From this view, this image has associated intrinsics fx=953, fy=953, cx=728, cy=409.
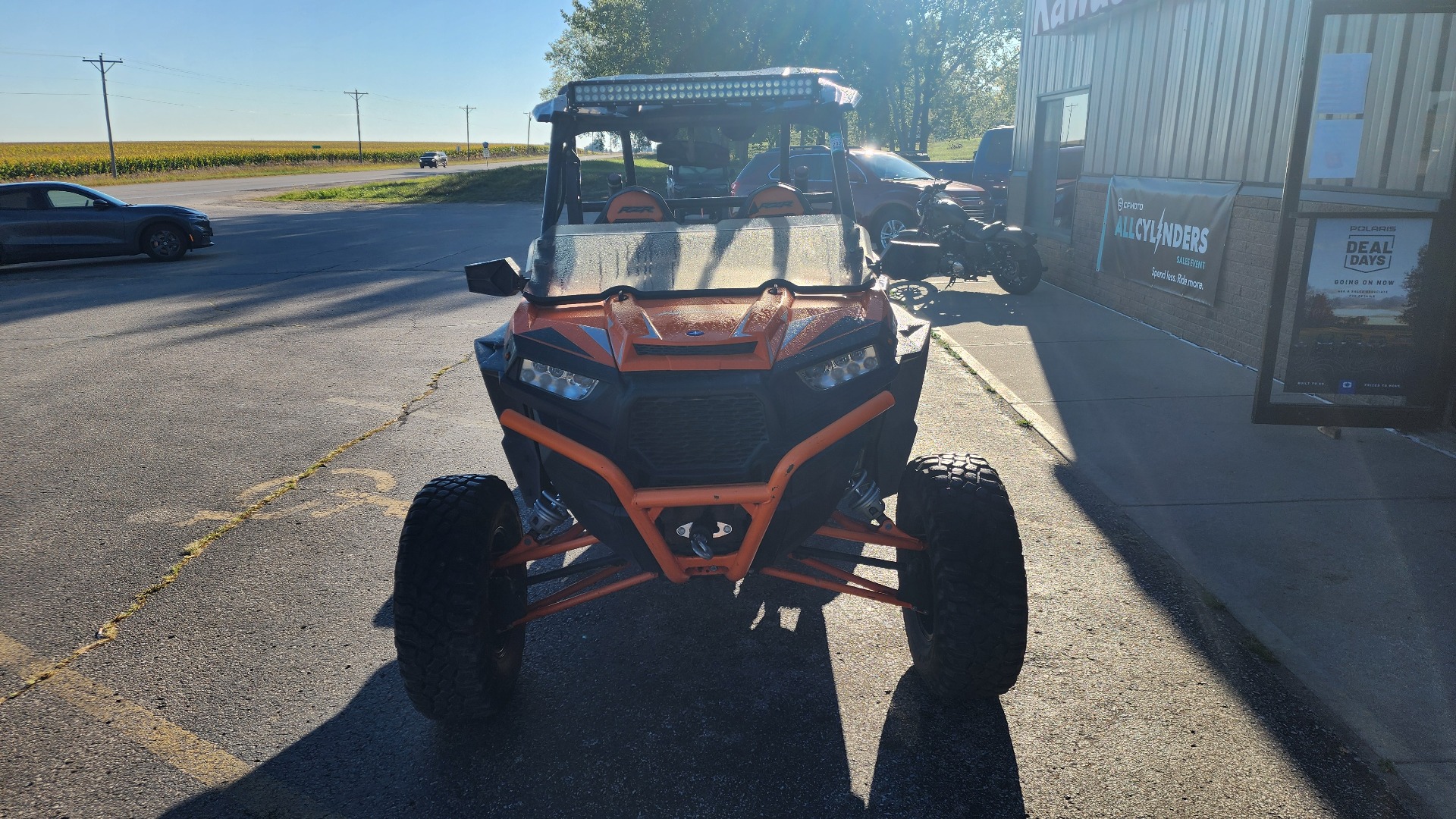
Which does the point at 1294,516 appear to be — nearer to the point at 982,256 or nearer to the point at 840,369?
the point at 840,369

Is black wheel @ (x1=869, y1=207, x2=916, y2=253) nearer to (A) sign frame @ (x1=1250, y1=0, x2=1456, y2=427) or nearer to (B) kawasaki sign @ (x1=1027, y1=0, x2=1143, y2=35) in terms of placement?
(B) kawasaki sign @ (x1=1027, y1=0, x2=1143, y2=35)

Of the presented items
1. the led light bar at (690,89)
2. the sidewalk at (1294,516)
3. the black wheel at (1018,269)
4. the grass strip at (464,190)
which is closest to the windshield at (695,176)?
the black wheel at (1018,269)

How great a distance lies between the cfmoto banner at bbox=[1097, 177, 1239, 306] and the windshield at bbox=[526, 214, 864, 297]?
228 inches

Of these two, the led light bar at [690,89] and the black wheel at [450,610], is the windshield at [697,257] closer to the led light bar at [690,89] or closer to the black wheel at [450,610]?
the led light bar at [690,89]

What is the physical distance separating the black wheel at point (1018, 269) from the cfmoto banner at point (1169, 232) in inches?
34.7

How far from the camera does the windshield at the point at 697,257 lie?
3904mm

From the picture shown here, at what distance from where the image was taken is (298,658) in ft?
13.0

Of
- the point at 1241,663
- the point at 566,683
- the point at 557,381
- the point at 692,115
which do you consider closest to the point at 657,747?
the point at 566,683

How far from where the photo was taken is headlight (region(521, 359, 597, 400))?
3240 mm

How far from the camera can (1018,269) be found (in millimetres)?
12141

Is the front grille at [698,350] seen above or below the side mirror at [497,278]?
below

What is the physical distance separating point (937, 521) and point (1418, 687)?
196 cm

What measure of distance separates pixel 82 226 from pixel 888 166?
46.9ft

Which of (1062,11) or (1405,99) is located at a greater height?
(1062,11)
